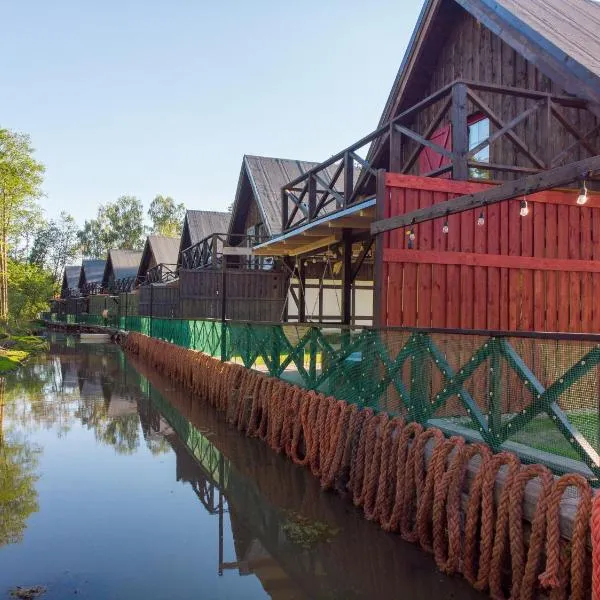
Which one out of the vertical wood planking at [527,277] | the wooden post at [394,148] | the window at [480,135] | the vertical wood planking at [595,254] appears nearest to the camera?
the vertical wood planking at [527,277]

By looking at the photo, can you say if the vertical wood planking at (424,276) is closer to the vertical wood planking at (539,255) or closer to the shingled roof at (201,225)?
the vertical wood planking at (539,255)

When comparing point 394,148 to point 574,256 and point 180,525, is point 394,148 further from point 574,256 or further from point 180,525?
point 180,525

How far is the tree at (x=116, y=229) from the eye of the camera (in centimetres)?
7531

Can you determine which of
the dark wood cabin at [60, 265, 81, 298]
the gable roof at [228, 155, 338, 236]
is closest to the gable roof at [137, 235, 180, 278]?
the gable roof at [228, 155, 338, 236]

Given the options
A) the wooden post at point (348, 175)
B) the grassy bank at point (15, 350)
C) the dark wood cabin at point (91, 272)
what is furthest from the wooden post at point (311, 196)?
the dark wood cabin at point (91, 272)

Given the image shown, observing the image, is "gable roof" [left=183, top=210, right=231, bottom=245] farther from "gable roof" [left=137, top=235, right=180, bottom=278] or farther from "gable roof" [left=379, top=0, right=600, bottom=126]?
"gable roof" [left=379, top=0, right=600, bottom=126]

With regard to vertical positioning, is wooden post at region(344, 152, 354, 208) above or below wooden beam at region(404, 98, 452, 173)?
below

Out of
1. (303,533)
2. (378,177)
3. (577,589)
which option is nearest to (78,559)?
(303,533)

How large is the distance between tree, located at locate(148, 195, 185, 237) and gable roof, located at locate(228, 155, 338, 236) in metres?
52.3

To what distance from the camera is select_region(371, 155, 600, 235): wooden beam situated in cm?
434

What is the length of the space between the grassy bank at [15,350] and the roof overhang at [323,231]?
32.9 feet

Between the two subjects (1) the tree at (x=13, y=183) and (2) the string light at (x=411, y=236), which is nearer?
(2) the string light at (x=411, y=236)

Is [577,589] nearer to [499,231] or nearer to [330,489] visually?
[330,489]

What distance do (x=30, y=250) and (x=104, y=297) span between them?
5151 centimetres
